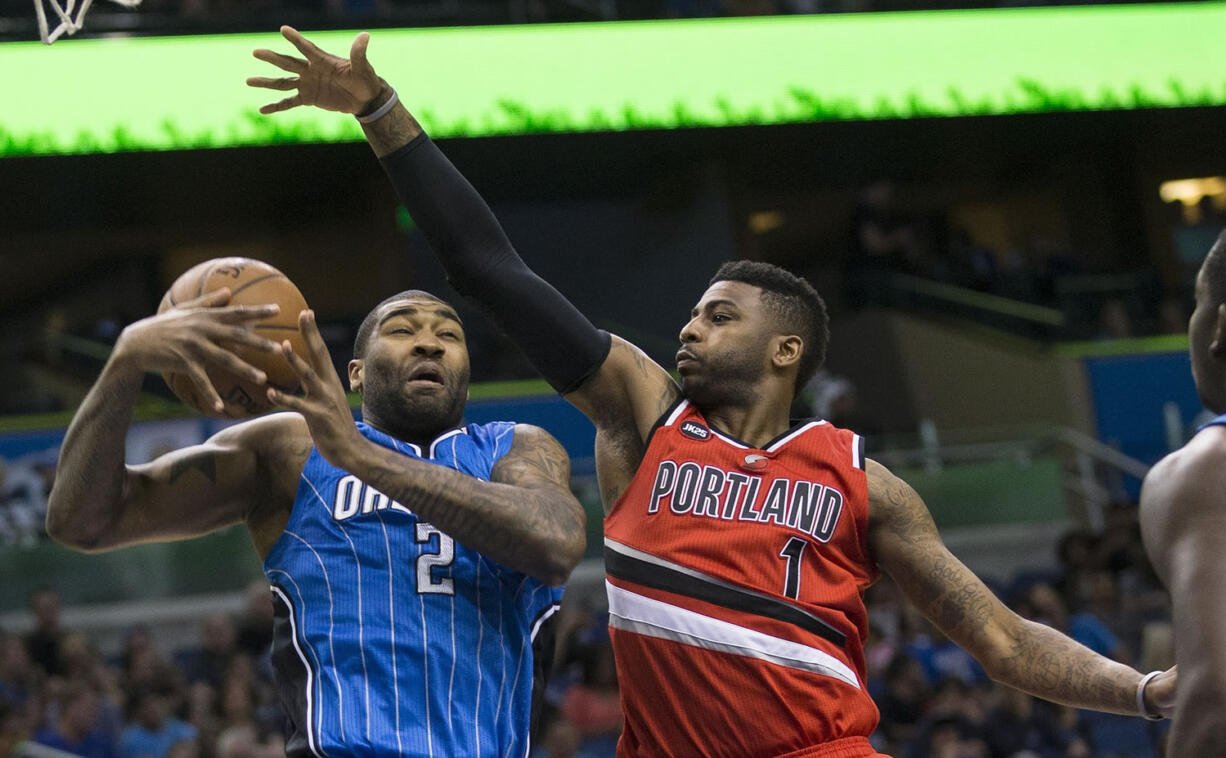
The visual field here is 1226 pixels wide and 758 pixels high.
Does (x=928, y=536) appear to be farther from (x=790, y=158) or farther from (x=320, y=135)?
(x=790, y=158)

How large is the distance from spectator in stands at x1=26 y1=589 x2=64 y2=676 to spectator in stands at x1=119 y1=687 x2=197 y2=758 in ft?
3.36

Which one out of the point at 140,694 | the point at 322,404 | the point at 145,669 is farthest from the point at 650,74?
the point at 322,404

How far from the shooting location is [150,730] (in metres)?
8.11

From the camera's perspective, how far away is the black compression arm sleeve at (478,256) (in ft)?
11.6

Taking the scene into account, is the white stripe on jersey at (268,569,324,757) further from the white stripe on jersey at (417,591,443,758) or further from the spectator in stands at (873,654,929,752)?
the spectator in stands at (873,654,929,752)

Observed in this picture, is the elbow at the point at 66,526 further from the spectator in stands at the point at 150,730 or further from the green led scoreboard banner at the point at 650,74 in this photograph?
the green led scoreboard banner at the point at 650,74

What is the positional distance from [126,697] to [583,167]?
10.5 m

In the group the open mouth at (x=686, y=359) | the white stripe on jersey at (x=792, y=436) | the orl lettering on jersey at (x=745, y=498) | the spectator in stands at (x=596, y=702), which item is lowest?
the spectator in stands at (x=596, y=702)

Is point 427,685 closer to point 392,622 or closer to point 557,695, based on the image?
point 392,622

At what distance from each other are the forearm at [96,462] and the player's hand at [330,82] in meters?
0.82

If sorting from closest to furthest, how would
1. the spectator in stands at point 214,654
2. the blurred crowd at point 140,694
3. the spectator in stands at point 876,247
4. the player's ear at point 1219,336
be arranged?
1. the player's ear at point 1219,336
2. the blurred crowd at point 140,694
3. the spectator in stands at point 214,654
4. the spectator in stands at point 876,247

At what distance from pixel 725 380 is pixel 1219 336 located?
147 centimetres

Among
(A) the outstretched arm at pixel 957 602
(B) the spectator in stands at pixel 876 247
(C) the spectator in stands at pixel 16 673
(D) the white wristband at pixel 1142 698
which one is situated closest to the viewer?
(D) the white wristband at pixel 1142 698

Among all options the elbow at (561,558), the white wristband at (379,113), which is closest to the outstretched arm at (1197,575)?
the elbow at (561,558)
